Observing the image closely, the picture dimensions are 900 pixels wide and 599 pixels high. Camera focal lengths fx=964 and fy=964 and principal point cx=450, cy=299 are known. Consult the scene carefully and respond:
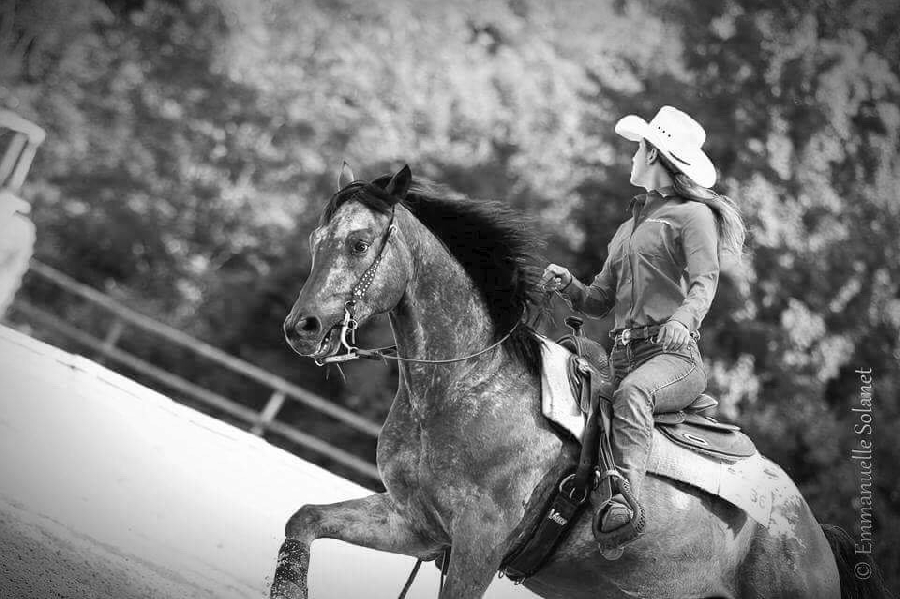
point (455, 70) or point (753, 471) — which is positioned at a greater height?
point (455, 70)

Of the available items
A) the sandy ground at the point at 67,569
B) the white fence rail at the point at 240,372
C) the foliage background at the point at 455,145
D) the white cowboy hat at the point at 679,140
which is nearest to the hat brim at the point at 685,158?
the white cowboy hat at the point at 679,140

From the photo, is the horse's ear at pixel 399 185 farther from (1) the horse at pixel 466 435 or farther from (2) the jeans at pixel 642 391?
(2) the jeans at pixel 642 391

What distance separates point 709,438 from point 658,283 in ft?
2.03

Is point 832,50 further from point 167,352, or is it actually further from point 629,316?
point 629,316

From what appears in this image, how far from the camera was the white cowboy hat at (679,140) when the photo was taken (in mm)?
3598

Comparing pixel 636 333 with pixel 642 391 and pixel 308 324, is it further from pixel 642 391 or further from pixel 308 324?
pixel 308 324

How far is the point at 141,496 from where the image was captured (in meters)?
5.13

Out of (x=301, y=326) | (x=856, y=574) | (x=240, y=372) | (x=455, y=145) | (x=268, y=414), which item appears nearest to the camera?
(x=301, y=326)

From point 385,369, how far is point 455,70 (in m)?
4.11

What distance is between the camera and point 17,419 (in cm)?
534

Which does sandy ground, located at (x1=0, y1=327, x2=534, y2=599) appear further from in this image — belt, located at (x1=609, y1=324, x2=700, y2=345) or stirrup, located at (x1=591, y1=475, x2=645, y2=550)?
belt, located at (x1=609, y1=324, x2=700, y2=345)

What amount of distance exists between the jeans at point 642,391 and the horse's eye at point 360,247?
1.03m

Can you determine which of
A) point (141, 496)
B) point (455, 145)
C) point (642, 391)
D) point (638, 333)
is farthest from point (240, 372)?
point (642, 391)

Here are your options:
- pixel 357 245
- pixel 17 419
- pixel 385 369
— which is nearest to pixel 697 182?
pixel 357 245
